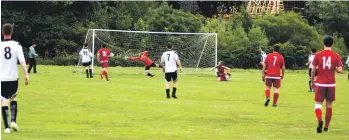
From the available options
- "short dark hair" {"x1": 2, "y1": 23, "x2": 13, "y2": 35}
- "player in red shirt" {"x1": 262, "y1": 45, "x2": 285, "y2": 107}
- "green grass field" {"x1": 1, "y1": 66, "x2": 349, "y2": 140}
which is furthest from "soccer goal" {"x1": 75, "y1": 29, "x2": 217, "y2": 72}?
"short dark hair" {"x1": 2, "y1": 23, "x2": 13, "y2": 35}

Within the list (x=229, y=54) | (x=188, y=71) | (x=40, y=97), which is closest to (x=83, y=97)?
(x=40, y=97)

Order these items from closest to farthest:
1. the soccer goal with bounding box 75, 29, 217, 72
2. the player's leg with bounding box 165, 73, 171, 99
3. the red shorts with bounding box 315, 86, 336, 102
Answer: the red shorts with bounding box 315, 86, 336, 102, the player's leg with bounding box 165, 73, 171, 99, the soccer goal with bounding box 75, 29, 217, 72

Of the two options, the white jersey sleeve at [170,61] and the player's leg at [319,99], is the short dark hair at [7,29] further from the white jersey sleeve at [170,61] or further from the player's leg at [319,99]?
the white jersey sleeve at [170,61]

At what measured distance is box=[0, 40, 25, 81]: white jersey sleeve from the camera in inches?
552

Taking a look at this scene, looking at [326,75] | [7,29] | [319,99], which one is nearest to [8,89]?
[7,29]

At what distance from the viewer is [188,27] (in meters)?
65.6

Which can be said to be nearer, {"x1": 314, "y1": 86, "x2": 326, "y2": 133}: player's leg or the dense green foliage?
{"x1": 314, "y1": 86, "x2": 326, "y2": 133}: player's leg

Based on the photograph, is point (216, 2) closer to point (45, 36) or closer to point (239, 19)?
point (239, 19)

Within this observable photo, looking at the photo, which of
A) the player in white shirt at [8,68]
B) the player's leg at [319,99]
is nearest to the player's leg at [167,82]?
the player's leg at [319,99]

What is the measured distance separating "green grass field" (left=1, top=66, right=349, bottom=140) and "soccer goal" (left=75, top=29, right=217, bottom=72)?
664 inches

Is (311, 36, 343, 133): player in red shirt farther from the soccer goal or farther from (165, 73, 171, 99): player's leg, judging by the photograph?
the soccer goal

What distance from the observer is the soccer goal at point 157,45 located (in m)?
45.8

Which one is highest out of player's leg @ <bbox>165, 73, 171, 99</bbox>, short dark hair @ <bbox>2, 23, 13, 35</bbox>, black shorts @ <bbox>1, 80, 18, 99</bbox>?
short dark hair @ <bbox>2, 23, 13, 35</bbox>

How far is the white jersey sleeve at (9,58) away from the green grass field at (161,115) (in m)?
1.18
